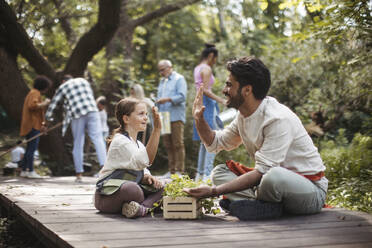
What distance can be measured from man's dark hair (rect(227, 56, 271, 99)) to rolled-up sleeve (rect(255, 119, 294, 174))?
33cm

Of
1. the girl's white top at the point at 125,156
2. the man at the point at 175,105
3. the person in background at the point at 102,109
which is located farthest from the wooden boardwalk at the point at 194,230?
the person in background at the point at 102,109

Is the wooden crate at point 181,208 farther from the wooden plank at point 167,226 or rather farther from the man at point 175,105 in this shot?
the man at point 175,105

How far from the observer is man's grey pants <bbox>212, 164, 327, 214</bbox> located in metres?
3.41

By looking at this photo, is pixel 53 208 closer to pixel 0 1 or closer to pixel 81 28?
pixel 0 1

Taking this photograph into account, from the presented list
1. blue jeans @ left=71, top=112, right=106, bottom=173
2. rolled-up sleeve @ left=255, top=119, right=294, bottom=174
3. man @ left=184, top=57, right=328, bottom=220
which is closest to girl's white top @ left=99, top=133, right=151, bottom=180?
man @ left=184, top=57, right=328, bottom=220

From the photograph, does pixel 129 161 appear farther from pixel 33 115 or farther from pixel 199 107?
pixel 33 115

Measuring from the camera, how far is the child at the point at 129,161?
3.82 metres

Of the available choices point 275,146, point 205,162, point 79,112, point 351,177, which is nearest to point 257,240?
point 275,146

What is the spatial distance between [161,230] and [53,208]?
1.54 m

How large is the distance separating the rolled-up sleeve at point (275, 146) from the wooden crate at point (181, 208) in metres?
0.59

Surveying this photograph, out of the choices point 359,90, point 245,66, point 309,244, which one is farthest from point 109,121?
point 309,244

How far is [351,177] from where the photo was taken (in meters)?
6.56

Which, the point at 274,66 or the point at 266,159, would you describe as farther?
the point at 274,66

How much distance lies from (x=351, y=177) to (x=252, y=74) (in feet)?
11.9
